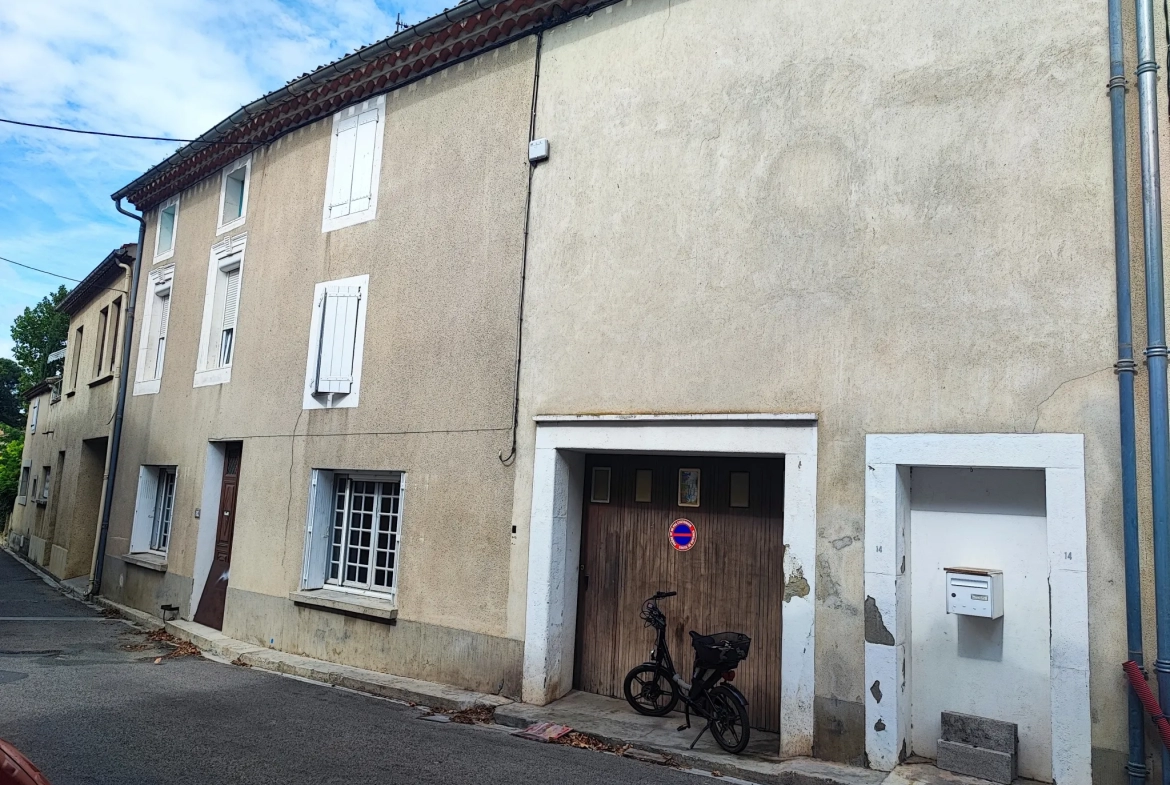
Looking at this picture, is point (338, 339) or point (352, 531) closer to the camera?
point (352, 531)

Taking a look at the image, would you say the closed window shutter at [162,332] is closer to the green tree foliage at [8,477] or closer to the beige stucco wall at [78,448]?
the beige stucco wall at [78,448]

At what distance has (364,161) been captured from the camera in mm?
10047

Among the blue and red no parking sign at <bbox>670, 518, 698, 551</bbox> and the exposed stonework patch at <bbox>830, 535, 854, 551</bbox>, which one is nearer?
the exposed stonework patch at <bbox>830, 535, 854, 551</bbox>

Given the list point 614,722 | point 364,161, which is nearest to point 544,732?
point 614,722

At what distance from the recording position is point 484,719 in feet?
23.0

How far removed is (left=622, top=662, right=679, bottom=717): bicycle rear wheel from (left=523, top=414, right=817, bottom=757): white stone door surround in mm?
409

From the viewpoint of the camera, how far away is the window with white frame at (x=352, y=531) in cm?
922

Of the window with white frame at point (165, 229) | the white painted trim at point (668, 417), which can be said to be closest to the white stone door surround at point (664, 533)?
Answer: the white painted trim at point (668, 417)

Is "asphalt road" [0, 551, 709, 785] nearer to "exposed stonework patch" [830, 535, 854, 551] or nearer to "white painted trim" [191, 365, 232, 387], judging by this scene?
"exposed stonework patch" [830, 535, 854, 551]

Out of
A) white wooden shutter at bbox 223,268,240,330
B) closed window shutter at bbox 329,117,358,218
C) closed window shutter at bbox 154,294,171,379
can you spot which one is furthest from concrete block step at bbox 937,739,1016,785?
closed window shutter at bbox 154,294,171,379

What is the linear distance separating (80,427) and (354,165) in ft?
37.4

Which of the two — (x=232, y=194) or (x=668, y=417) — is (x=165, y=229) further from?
(x=668, y=417)

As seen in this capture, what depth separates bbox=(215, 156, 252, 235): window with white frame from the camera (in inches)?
484

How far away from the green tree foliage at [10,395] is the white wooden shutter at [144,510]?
47.5m
